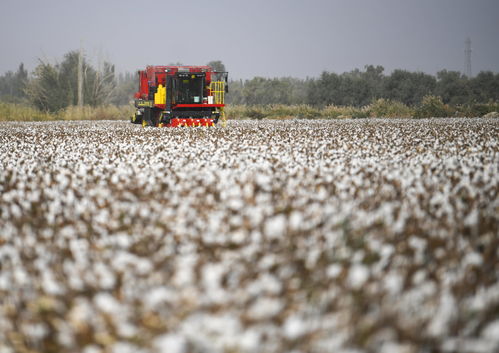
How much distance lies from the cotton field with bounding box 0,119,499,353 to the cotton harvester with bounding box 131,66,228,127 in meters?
11.8

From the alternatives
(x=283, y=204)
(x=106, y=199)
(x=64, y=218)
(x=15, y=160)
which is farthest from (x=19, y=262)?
(x=15, y=160)

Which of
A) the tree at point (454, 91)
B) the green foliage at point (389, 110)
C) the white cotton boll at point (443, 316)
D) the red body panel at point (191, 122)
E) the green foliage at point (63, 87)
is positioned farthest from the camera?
the tree at point (454, 91)

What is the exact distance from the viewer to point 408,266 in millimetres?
2877

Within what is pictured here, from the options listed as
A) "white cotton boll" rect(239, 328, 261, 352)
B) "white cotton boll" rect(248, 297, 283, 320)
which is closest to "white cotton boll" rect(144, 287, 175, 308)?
"white cotton boll" rect(248, 297, 283, 320)

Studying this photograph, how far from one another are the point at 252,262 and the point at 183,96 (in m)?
16.7

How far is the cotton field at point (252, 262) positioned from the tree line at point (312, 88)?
29.5m

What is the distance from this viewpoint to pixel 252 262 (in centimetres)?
293

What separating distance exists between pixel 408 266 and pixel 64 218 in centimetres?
271

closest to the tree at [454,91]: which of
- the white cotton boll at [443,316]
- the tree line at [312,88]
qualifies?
the tree line at [312,88]

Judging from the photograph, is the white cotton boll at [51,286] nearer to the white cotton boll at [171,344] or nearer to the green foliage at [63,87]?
the white cotton boll at [171,344]

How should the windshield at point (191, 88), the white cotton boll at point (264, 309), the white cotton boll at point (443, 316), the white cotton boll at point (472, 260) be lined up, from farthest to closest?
1. the windshield at point (191, 88)
2. the white cotton boll at point (472, 260)
3. the white cotton boll at point (264, 309)
4. the white cotton boll at point (443, 316)

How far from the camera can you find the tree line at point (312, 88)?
3316cm

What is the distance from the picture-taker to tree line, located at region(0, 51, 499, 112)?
33.2 metres

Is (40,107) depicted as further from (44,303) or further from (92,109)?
(44,303)
